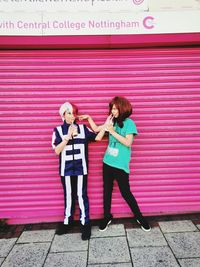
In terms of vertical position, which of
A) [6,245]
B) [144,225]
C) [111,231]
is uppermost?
[144,225]

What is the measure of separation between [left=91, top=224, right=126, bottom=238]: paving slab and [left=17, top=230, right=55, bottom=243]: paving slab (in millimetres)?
675

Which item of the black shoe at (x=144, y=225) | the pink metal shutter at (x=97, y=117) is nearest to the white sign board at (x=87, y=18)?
the pink metal shutter at (x=97, y=117)

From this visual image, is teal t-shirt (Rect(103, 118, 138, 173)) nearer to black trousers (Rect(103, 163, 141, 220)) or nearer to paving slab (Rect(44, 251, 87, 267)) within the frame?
black trousers (Rect(103, 163, 141, 220))

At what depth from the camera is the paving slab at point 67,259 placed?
10.4 ft

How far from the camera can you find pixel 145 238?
366 cm

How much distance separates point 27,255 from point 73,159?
148cm

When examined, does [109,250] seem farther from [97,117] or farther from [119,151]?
[97,117]

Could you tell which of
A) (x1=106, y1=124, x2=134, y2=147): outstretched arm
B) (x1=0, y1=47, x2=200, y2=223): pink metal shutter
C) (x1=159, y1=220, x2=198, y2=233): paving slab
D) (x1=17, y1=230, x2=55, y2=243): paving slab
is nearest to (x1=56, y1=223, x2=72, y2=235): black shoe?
(x1=17, y1=230, x2=55, y2=243): paving slab

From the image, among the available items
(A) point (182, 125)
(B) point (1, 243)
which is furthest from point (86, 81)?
(B) point (1, 243)

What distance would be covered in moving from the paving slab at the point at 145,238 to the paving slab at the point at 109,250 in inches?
5.0

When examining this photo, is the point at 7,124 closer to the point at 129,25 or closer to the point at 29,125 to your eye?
the point at 29,125

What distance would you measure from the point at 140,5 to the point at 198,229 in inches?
144

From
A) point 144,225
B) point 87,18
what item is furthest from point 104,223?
point 87,18

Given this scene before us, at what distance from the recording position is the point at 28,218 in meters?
4.37
